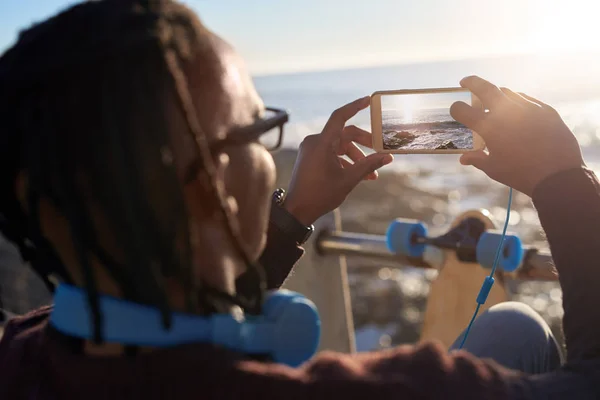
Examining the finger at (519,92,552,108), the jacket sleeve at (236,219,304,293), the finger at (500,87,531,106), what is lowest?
the jacket sleeve at (236,219,304,293)

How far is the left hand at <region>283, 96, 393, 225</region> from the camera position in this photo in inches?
66.7

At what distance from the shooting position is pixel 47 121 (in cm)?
82

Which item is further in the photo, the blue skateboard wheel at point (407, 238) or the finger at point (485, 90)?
the blue skateboard wheel at point (407, 238)

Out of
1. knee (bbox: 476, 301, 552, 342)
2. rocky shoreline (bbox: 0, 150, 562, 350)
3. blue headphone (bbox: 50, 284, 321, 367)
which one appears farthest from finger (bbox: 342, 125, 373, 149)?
rocky shoreline (bbox: 0, 150, 562, 350)

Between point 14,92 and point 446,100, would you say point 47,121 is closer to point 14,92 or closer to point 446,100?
point 14,92

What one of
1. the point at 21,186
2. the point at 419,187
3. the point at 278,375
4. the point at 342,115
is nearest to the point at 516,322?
the point at 342,115

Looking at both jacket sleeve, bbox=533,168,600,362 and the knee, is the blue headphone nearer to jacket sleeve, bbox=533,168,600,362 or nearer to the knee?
jacket sleeve, bbox=533,168,600,362

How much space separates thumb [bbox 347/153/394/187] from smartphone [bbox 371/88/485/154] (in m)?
0.03

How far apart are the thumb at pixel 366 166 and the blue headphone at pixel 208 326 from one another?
27.1 inches

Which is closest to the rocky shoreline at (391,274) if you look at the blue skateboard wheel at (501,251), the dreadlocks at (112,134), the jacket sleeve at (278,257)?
the blue skateboard wheel at (501,251)

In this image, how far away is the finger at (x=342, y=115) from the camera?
168 centimetres

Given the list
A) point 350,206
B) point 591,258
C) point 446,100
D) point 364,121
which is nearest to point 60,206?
point 591,258

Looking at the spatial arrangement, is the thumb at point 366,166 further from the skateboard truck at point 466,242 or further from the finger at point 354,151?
the skateboard truck at point 466,242

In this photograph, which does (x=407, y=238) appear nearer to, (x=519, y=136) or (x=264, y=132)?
(x=519, y=136)
